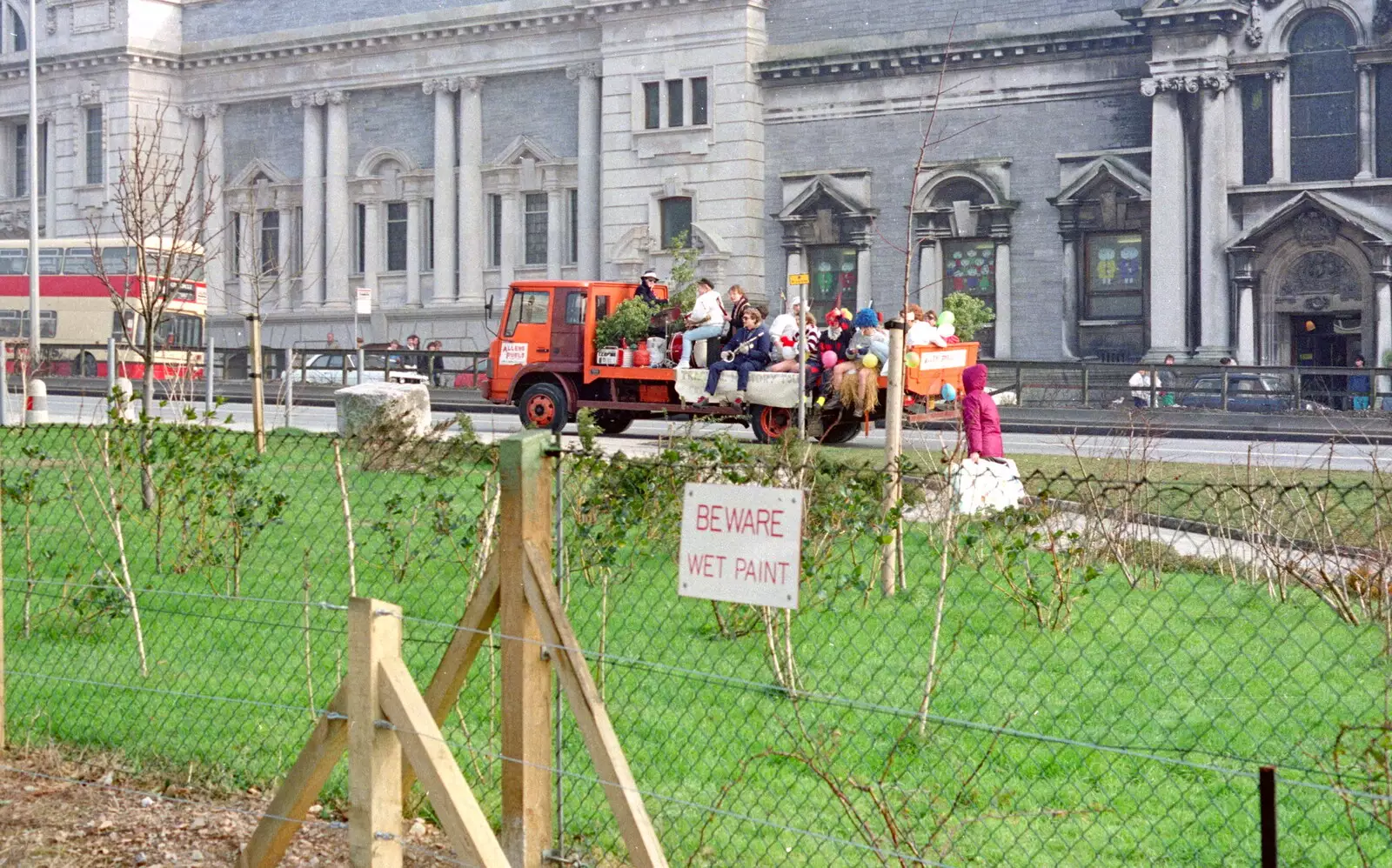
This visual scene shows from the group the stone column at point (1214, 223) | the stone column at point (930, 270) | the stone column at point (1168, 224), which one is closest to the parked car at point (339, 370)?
the stone column at point (930, 270)

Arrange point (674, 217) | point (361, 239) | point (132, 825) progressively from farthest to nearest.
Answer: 1. point (361, 239)
2. point (674, 217)
3. point (132, 825)

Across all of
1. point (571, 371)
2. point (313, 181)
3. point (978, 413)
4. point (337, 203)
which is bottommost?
point (978, 413)

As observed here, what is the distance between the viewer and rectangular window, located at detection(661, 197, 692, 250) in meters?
43.3

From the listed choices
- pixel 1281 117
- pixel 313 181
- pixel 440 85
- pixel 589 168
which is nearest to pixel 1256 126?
pixel 1281 117

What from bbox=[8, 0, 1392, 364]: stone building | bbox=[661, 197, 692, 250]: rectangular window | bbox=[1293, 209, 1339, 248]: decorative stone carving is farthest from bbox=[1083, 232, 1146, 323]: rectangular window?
bbox=[661, 197, 692, 250]: rectangular window

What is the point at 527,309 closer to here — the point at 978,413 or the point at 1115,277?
the point at 978,413

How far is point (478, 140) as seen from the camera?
47.1 meters

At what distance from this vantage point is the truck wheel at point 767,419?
2362 centimetres

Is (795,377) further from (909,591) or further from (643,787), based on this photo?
A: (643,787)

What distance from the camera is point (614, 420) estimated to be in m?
26.8

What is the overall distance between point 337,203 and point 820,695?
43644 millimetres

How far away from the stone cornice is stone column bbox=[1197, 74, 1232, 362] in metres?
2.07

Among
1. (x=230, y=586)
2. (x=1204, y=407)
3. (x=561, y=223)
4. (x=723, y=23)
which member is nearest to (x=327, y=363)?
(x=561, y=223)

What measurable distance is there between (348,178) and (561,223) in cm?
745
